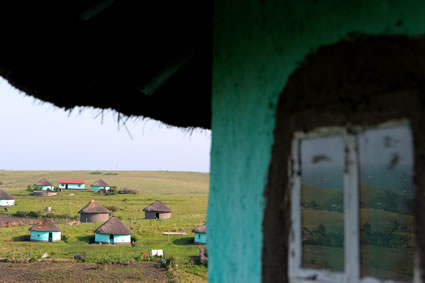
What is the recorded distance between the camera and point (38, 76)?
3.09 meters

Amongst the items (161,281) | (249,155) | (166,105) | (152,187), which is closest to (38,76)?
(166,105)

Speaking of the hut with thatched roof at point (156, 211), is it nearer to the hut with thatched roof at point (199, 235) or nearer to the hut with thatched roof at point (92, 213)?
the hut with thatched roof at point (92, 213)

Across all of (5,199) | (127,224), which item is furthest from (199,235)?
(5,199)

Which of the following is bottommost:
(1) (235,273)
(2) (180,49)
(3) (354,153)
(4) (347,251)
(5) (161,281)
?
(5) (161,281)

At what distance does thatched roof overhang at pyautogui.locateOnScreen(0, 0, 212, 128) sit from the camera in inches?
100.0

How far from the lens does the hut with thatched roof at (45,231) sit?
120 ft

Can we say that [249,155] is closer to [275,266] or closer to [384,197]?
[275,266]

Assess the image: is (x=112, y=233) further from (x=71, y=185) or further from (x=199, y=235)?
(x=71, y=185)

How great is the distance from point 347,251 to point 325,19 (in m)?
1.15

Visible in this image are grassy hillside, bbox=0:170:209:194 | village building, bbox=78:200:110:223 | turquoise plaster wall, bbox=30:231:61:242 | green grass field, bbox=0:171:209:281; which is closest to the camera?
green grass field, bbox=0:171:209:281

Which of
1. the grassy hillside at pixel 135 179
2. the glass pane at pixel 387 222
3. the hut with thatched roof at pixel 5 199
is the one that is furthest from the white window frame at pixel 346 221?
the grassy hillside at pixel 135 179

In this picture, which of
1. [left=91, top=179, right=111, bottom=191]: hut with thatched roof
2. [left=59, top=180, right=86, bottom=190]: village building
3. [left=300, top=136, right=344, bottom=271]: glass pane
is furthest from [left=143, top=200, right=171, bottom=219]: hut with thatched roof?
[left=300, top=136, right=344, bottom=271]: glass pane

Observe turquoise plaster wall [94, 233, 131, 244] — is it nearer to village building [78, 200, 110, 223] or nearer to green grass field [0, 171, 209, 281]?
green grass field [0, 171, 209, 281]

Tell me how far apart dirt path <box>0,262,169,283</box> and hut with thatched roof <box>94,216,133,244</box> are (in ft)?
27.3
